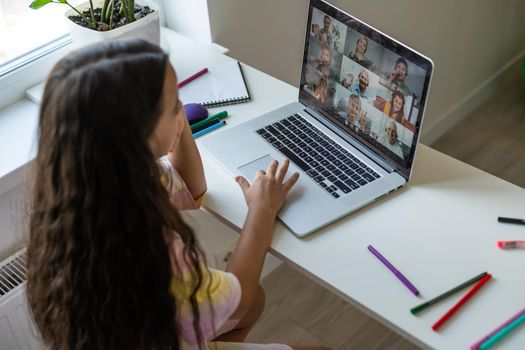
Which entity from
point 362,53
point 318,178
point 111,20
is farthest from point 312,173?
point 111,20

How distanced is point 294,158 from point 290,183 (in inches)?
4.2

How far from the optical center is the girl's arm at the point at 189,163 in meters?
1.26

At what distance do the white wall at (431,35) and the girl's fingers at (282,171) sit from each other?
1.96 feet

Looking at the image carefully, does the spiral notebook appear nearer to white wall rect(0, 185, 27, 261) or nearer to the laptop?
the laptop

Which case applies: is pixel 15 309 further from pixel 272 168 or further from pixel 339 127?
pixel 339 127

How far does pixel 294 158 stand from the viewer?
134 cm

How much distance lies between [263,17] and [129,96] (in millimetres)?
1019

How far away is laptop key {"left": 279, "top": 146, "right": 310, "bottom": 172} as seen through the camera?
4.32ft

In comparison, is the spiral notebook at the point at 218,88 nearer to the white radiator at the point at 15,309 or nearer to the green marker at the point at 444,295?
the white radiator at the point at 15,309

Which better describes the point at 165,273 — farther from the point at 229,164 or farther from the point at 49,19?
the point at 49,19

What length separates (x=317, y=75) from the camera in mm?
1389

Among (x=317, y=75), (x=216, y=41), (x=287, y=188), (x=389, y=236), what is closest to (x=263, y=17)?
(x=216, y=41)

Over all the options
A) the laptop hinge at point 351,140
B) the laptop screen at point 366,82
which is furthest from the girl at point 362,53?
the laptop hinge at point 351,140

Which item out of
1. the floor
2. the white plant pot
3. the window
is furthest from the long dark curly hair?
the floor
